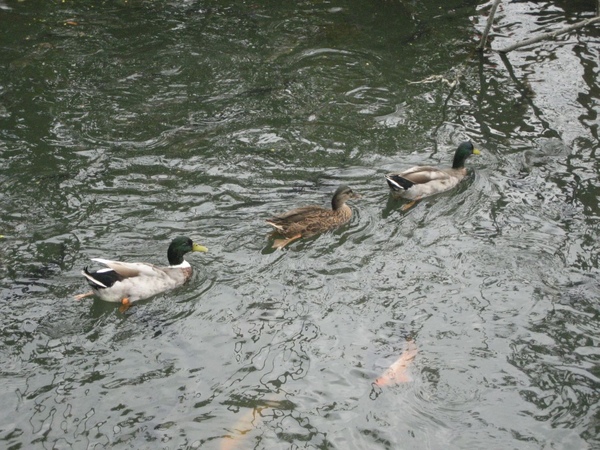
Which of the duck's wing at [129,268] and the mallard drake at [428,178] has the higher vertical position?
the duck's wing at [129,268]

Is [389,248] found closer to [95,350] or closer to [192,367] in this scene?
[192,367]

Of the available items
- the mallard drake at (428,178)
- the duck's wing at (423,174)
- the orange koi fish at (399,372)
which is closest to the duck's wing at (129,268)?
the orange koi fish at (399,372)

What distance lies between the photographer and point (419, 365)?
321 inches

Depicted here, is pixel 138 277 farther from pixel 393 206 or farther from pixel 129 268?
pixel 393 206

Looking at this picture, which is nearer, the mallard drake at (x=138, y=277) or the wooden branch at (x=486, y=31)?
the mallard drake at (x=138, y=277)

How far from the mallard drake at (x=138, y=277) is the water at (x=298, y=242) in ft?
0.50

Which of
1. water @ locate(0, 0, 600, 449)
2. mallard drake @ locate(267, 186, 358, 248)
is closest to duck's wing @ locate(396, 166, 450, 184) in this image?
A: water @ locate(0, 0, 600, 449)

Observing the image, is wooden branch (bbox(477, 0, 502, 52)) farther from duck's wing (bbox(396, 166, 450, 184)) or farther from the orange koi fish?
the orange koi fish

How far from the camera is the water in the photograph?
766cm

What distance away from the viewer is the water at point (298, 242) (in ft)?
25.1

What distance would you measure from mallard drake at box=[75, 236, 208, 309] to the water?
153 mm

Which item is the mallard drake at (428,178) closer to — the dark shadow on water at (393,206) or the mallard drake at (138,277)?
the dark shadow on water at (393,206)

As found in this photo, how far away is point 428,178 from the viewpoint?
443 inches

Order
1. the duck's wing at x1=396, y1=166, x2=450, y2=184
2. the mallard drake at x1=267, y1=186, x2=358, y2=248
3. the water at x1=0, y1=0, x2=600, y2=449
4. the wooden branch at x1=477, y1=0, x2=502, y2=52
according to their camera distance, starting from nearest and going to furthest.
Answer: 1. the water at x1=0, y1=0, x2=600, y2=449
2. the mallard drake at x1=267, y1=186, x2=358, y2=248
3. the duck's wing at x1=396, y1=166, x2=450, y2=184
4. the wooden branch at x1=477, y1=0, x2=502, y2=52
